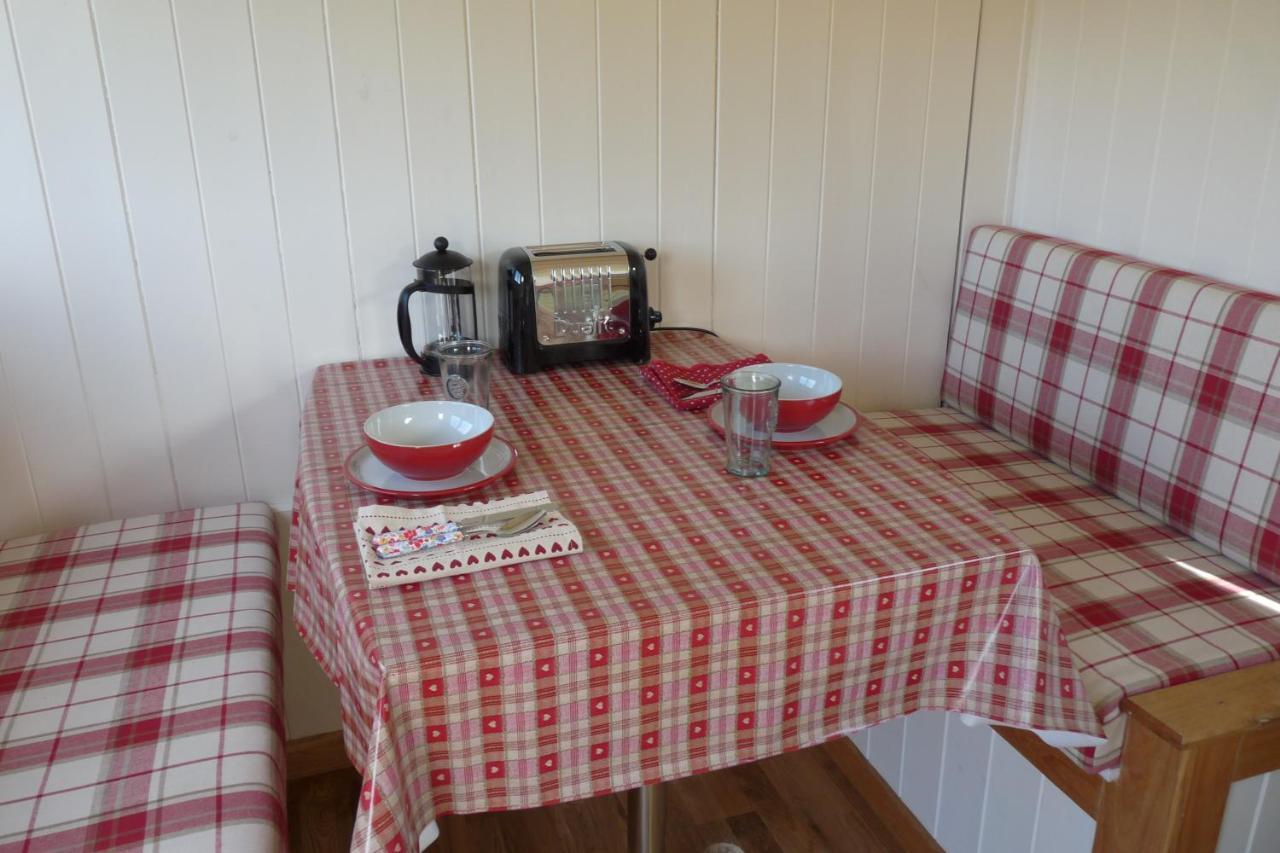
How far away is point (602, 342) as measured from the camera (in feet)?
6.14

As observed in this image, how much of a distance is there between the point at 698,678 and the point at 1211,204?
134cm

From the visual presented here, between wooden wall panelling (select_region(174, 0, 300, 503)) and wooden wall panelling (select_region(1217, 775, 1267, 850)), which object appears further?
wooden wall panelling (select_region(174, 0, 300, 503))

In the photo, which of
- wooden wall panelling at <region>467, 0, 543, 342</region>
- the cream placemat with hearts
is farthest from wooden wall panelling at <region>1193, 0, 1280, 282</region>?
the cream placemat with hearts

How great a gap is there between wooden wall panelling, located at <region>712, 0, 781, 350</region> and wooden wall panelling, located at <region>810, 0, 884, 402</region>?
141mm

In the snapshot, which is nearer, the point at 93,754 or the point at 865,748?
the point at 93,754

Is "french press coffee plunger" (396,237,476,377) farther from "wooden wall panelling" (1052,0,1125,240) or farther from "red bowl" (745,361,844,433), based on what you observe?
"wooden wall panelling" (1052,0,1125,240)

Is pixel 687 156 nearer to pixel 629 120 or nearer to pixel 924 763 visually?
pixel 629 120

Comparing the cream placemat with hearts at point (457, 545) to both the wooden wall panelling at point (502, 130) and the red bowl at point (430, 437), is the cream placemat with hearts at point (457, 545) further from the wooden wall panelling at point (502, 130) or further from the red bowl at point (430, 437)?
the wooden wall panelling at point (502, 130)

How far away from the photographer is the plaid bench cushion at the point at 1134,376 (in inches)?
64.0

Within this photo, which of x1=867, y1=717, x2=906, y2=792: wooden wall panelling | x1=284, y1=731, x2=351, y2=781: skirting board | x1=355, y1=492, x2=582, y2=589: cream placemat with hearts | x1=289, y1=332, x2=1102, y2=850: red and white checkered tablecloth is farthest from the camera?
x1=284, y1=731, x2=351, y2=781: skirting board

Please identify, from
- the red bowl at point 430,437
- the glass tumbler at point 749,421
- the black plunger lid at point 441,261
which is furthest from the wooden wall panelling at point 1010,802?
the black plunger lid at point 441,261

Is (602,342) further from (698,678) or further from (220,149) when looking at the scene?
(698,678)

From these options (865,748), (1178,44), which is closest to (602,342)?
(865,748)

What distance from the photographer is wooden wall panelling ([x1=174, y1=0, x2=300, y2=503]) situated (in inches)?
67.5
